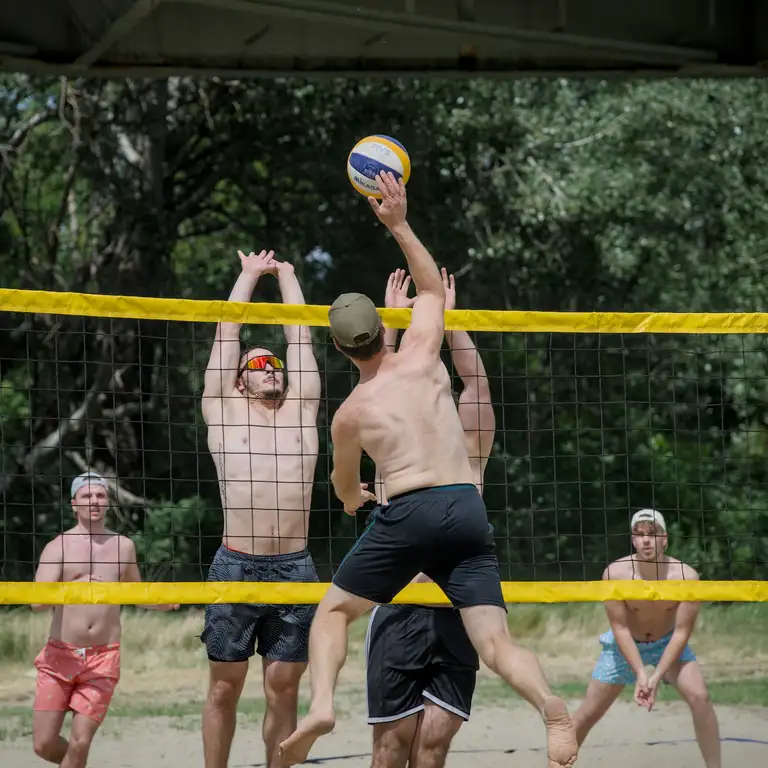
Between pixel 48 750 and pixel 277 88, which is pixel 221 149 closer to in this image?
pixel 277 88

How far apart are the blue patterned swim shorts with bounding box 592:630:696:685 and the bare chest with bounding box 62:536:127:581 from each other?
2.65 metres

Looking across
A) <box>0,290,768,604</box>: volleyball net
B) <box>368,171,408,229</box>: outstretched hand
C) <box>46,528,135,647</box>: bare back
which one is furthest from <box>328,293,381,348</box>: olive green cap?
<box>0,290,768,604</box>: volleyball net

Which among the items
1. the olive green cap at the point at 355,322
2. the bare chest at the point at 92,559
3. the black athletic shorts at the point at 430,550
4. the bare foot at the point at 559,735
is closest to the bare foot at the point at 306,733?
the black athletic shorts at the point at 430,550

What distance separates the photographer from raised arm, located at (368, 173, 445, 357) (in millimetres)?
4887

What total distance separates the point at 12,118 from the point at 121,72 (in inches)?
280

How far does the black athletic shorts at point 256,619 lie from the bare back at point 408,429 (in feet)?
4.14

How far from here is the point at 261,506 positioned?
19.7ft

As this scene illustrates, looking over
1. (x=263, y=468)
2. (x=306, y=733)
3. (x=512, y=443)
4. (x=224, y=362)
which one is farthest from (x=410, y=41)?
(x=512, y=443)

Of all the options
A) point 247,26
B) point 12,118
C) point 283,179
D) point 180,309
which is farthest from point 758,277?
point 180,309

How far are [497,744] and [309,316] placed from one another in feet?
11.6

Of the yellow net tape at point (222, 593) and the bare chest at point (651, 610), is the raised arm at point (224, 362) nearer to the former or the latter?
the yellow net tape at point (222, 593)

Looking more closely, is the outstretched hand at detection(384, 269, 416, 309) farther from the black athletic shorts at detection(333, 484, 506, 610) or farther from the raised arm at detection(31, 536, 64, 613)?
the raised arm at detection(31, 536, 64, 613)

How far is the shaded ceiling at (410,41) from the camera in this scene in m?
9.09

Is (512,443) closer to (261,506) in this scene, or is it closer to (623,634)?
(623,634)
